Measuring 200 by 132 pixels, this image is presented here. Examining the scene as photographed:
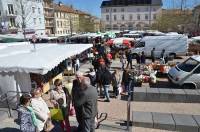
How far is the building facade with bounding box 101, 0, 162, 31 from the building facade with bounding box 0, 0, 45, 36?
39.2 metres

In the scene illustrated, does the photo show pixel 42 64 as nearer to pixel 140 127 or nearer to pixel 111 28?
pixel 140 127

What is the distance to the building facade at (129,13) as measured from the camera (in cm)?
8875

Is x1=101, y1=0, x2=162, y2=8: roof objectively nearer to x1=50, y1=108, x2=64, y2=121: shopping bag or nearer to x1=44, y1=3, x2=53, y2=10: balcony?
x1=44, y1=3, x2=53, y2=10: balcony

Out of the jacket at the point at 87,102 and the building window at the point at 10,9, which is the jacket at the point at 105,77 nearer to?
the jacket at the point at 87,102

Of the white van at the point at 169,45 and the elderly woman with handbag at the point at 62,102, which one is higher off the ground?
the white van at the point at 169,45

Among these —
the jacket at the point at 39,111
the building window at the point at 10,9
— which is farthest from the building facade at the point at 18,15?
the jacket at the point at 39,111

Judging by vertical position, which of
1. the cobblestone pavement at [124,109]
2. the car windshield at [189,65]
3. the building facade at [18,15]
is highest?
the building facade at [18,15]

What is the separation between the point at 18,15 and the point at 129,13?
169ft

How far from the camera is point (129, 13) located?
90.4 metres

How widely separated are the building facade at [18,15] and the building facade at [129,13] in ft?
129

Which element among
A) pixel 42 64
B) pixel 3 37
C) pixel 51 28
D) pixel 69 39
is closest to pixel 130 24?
pixel 51 28

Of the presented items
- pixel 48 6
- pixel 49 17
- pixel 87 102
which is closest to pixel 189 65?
pixel 87 102

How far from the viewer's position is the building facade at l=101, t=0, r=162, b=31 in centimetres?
8875

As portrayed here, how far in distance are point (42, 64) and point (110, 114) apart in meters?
3.30
